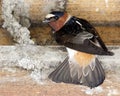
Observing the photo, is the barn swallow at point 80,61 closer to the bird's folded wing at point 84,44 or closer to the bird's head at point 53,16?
the bird's folded wing at point 84,44

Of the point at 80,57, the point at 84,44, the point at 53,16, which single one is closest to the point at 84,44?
the point at 84,44

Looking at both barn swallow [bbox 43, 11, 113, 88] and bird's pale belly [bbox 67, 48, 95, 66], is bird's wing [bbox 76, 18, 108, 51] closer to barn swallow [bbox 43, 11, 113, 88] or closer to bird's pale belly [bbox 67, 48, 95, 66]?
barn swallow [bbox 43, 11, 113, 88]

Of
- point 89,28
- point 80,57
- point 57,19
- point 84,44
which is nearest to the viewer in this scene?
point 84,44

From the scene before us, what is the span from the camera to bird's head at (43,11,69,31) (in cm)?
349

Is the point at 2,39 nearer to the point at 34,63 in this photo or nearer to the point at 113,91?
the point at 34,63

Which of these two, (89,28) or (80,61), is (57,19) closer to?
(89,28)

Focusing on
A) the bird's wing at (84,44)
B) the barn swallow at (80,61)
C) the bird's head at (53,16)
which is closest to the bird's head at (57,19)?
the bird's head at (53,16)

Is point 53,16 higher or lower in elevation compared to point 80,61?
higher

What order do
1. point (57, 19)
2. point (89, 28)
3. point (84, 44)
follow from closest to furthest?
point (84, 44) < point (89, 28) < point (57, 19)

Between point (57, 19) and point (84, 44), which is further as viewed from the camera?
point (57, 19)

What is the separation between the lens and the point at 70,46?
321 cm

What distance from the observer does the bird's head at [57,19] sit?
11.4 feet

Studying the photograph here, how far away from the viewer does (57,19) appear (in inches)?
138

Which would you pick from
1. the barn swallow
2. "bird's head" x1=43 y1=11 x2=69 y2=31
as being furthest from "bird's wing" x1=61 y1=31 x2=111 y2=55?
"bird's head" x1=43 y1=11 x2=69 y2=31
